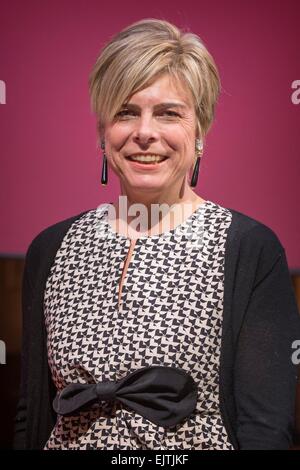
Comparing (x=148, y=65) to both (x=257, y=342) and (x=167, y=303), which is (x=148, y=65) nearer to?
(x=167, y=303)

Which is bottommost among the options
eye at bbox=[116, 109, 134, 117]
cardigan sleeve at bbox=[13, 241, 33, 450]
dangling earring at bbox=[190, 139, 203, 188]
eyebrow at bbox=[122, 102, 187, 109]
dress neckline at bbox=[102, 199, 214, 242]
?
cardigan sleeve at bbox=[13, 241, 33, 450]

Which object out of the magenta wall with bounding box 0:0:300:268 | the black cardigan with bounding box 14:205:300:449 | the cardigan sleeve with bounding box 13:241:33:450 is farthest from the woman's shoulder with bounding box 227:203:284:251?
the cardigan sleeve with bounding box 13:241:33:450

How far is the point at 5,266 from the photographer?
7.29 feet

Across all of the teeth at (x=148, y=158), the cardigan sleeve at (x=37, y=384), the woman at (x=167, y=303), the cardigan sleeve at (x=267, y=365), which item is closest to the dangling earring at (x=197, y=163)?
the woman at (x=167, y=303)

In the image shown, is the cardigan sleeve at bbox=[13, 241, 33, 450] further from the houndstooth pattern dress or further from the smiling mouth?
the smiling mouth

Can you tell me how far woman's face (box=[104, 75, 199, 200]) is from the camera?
1618mm

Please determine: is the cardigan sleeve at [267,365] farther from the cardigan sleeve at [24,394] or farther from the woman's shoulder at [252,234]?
the cardigan sleeve at [24,394]

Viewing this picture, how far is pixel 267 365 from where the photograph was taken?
1.58 m

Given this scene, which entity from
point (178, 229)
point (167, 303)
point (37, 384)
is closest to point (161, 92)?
point (178, 229)

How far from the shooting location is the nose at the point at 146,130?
1620 mm

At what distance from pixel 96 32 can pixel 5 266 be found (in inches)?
26.5

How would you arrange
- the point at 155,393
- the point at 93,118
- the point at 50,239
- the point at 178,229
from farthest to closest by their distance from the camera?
the point at 93,118, the point at 50,239, the point at 178,229, the point at 155,393

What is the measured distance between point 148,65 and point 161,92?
6 centimetres

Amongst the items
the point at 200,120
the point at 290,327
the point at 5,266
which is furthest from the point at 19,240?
the point at 290,327
